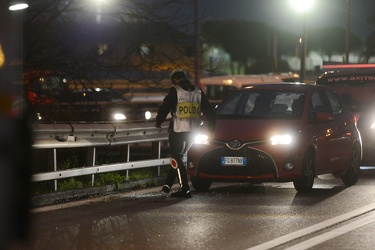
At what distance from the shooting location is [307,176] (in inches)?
668

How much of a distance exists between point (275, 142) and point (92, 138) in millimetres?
2563

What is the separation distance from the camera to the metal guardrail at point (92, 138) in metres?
15.9

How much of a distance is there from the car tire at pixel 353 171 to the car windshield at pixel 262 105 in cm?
122

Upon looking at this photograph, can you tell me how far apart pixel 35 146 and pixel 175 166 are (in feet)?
6.45

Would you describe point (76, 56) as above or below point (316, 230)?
above

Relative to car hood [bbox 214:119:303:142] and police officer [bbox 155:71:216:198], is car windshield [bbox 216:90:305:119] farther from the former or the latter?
police officer [bbox 155:71:216:198]

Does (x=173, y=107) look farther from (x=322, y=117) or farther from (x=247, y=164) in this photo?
(x=322, y=117)

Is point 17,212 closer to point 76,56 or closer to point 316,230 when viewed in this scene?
point 316,230

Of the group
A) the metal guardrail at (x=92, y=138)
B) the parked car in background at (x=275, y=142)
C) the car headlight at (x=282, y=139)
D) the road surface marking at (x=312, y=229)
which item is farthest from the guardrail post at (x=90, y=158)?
the road surface marking at (x=312, y=229)

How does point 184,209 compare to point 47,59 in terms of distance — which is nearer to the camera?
point 184,209

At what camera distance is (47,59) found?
22.4m

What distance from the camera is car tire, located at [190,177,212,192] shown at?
17250 mm

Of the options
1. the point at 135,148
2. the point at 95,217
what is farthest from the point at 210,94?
the point at 95,217

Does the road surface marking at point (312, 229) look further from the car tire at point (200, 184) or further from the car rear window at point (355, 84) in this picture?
the car rear window at point (355, 84)
